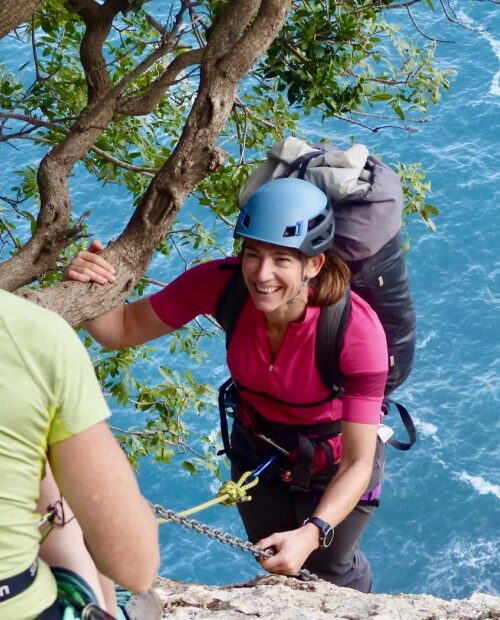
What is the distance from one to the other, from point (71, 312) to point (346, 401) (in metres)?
1.25

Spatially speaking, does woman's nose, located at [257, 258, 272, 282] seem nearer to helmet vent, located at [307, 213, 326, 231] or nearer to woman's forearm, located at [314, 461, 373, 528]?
helmet vent, located at [307, 213, 326, 231]

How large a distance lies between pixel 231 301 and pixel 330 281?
50 cm

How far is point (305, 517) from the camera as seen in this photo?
5051mm

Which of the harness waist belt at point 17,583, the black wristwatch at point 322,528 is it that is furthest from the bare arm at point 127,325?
the harness waist belt at point 17,583

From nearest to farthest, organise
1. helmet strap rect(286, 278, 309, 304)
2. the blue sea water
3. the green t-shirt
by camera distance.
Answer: the green t-shirt, helmet strap rect(286, 278, 309, 304), the blue sea water

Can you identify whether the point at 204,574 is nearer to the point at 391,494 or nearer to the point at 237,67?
the point at 391,494

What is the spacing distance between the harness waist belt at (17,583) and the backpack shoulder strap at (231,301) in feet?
7.99

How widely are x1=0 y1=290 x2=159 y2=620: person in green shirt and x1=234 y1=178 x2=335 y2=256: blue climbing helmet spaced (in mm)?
2083

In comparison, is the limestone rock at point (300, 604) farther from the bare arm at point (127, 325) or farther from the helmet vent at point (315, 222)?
the helmet vent at point (315, 222)

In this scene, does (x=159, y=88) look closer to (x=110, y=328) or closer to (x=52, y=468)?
(x=110, y=328)

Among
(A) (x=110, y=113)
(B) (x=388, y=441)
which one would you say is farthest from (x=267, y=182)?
(B) (x=388, y=441)

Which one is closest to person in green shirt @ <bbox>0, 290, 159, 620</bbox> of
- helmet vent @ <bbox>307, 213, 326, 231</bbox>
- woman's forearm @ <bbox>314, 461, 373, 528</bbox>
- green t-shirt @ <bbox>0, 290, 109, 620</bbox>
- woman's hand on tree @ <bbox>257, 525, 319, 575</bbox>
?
green t-shirt @ <bbox>0, 290, 109, 620</bbox>

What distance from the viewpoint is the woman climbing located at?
4.24 metres

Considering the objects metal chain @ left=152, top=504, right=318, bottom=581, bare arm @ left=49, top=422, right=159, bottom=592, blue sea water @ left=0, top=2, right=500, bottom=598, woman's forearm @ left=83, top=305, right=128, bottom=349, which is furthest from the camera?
blue sea water @ left=0, top=2, right=500, bottom=598
